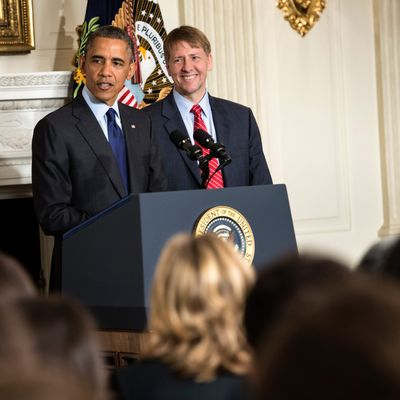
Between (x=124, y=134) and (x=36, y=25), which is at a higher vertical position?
(x=36, y=25)

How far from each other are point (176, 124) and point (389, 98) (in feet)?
10.2

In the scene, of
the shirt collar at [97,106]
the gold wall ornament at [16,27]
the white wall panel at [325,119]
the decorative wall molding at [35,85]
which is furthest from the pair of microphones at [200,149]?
the white wall panel at [325,119]

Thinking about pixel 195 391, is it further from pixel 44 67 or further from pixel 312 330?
pixel 44 67

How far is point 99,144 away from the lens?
3.92m

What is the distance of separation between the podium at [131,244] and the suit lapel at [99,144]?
0.59m

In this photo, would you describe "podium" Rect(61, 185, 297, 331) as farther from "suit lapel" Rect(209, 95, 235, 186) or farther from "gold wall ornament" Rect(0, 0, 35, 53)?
"gold wall ornament" Rect(0, 0, 35, 53)

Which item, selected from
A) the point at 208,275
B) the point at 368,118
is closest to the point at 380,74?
the point at 368,118

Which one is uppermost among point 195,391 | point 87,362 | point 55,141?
point 55,141

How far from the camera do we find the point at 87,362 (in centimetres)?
78

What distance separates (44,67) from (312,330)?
5.97m

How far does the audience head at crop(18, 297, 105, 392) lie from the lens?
0.77m

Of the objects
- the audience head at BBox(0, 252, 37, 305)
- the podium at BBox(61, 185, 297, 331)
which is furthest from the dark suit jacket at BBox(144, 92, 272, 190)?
the audience head at BBox(0, 252, 37, 305)

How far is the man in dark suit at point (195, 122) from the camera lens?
4.34 metres

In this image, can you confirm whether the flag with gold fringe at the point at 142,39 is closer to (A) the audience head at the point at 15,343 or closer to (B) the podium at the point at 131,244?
(B) the podium at the point at 131,244
